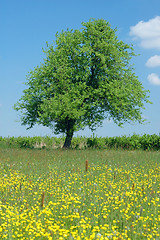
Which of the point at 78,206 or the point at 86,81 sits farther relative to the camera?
the point at 86,81

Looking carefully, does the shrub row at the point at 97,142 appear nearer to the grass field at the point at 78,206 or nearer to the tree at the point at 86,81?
the tree at the point at 86,81

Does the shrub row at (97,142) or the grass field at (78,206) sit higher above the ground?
the shrub row at (97,142)

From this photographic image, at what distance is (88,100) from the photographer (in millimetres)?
24156

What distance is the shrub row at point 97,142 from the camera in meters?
25.7

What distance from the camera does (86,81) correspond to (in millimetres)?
24547

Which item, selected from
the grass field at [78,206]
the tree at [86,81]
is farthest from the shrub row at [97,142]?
the grass field at [78,206]

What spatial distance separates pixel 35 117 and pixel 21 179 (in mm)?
15125

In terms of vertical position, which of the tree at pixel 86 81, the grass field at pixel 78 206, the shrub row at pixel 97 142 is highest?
the tree at pixel 86 81

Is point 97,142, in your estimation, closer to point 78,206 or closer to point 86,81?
point 86,81

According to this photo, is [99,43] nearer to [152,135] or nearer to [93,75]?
[93,75]

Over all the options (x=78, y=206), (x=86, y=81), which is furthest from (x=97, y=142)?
(x=78, y=206)

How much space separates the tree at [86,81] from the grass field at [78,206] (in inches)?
420

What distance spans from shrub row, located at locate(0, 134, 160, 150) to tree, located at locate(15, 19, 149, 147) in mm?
2018

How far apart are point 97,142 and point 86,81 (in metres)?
6.29
